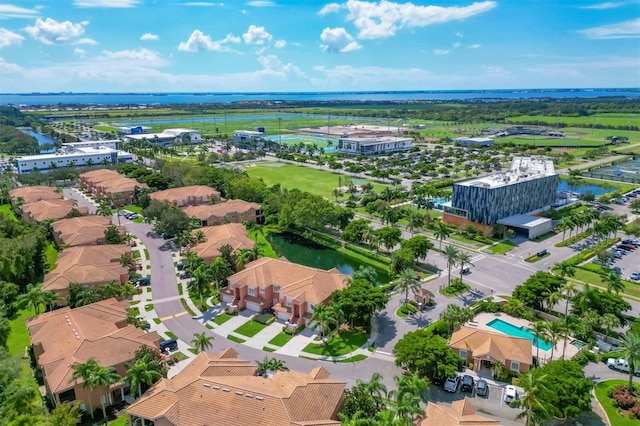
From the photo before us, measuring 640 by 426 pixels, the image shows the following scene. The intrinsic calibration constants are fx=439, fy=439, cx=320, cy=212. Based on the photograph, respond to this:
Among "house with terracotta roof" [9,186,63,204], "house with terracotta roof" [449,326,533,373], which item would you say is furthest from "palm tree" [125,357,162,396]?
"house with terracotta roof" [9,186,63,204]

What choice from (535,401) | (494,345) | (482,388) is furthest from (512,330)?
(535,401)

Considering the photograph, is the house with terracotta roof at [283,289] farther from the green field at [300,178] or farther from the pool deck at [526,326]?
the green field at [300,178]

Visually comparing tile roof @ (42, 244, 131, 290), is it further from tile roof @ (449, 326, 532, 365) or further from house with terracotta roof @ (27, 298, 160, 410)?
tile roof @ (449, 326, 532, 365)

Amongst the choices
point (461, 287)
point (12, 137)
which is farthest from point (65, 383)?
point (12, 137)

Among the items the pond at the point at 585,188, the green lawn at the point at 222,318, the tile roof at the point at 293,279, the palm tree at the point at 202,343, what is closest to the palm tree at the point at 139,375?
the palm tree at the point at 202,343

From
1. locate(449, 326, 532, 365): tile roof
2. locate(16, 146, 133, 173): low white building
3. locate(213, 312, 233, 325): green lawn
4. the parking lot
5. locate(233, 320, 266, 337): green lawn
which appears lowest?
the parking lot
